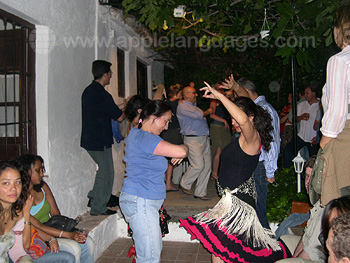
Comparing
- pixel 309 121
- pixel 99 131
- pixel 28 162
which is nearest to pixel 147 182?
pixel 28 162

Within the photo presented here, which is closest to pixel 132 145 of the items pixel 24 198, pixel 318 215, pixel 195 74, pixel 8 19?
pixel 24 198

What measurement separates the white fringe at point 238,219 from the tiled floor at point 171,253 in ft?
5.76

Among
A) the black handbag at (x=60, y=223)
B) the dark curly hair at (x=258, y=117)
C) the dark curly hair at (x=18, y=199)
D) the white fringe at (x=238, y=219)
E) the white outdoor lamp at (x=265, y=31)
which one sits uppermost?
the white outdoor lamp at (x=265, y=31)

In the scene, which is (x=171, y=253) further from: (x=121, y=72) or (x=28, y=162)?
(x=121, y=72)

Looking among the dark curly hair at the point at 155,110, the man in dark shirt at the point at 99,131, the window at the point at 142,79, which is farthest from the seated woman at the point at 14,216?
the window at the point at 142,79

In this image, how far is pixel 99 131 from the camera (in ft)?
17.1

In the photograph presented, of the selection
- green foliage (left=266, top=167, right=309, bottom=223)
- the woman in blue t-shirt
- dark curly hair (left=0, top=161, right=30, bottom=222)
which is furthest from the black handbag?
green foliage (left=266, top=167, right=309, bottom=223)

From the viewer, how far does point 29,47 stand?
14.6 ft

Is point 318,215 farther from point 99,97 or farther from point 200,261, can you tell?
point 99,97

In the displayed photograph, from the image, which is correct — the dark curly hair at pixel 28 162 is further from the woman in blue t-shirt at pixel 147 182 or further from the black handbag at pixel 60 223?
the woman in blue t-shirt at pixel 147 182

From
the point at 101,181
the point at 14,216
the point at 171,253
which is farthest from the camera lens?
the point at 101,181

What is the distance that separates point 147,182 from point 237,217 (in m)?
0.84

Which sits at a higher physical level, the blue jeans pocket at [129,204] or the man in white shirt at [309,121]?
the man in white shirt at [309,121]

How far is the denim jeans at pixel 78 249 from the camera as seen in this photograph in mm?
3695
